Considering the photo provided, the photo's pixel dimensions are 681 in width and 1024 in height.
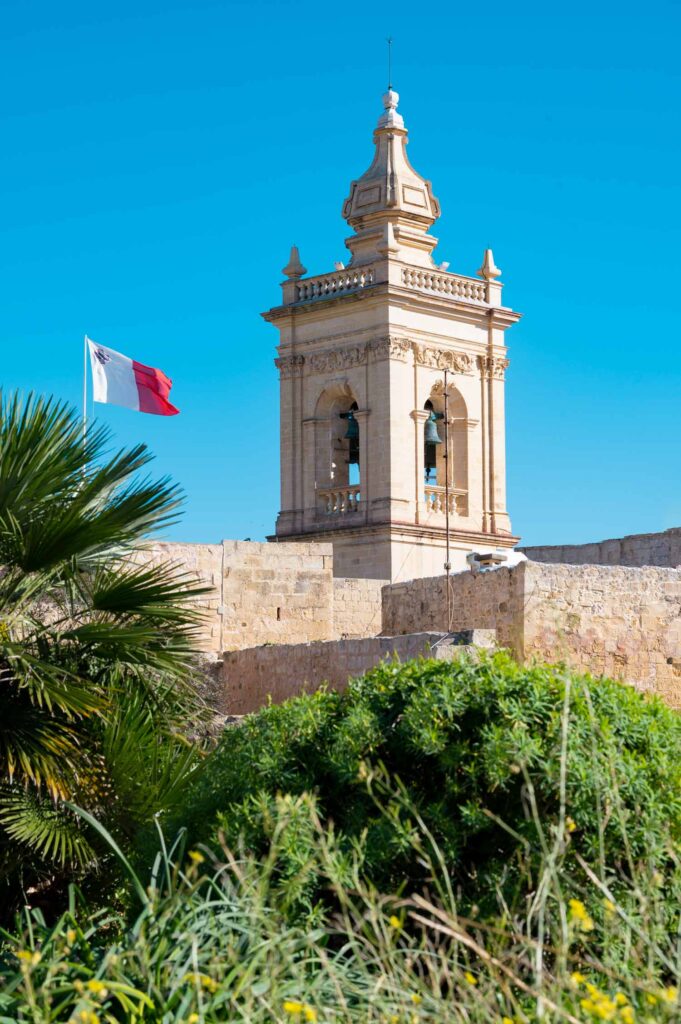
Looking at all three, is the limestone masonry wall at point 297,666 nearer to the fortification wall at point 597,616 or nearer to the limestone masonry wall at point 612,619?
the fortification wall at point 597,616

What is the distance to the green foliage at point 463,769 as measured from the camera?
674 centimetres

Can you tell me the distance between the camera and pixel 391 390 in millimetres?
27406

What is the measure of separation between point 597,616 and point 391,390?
1415 centimetres

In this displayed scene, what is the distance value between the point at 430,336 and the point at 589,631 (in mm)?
15333

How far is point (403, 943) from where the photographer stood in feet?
21.0

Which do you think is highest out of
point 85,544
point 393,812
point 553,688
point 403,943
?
point 85,544

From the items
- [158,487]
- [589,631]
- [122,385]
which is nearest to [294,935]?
[158,487]

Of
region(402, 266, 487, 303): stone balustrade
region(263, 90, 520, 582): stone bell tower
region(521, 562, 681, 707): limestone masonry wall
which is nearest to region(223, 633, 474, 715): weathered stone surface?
region(521, 562, 681, 707): limestone masonry wall

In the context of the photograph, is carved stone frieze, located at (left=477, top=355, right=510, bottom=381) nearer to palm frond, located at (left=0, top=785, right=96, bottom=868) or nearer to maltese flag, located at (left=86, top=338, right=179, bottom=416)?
maltese flag, located at (left=86, top=338, right=179, bottom=416)

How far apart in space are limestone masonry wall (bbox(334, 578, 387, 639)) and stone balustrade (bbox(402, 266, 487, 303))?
34.1 ft

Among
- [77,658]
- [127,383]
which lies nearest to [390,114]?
[127,383]

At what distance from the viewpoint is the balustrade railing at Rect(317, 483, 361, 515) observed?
91.9 feet

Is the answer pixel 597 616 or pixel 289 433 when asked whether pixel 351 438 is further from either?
pixel 597 616

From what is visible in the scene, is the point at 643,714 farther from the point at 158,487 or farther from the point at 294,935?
the point at 158,487
